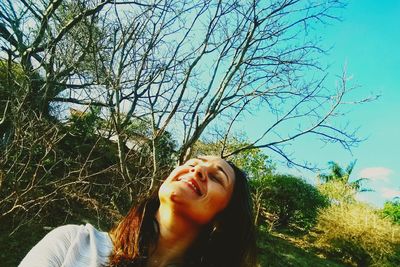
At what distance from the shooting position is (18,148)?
4.44 meters

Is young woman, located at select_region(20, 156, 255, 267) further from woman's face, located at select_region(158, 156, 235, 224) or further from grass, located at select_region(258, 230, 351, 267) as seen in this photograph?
grass, located at select_region(258, 230, 351, 267)

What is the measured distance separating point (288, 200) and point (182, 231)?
15349 millimetres

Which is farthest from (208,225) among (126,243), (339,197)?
(339,197)

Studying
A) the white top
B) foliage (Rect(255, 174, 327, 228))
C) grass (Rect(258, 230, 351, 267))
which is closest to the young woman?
the white top

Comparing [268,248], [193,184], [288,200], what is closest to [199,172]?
[193,184]

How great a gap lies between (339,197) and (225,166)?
18.2 m

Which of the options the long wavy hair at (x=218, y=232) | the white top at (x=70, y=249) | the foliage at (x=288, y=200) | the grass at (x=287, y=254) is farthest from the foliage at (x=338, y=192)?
the white top at (x=70, y=249)

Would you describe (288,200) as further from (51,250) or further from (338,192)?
(51,250)

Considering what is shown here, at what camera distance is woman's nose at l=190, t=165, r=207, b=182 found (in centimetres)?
191

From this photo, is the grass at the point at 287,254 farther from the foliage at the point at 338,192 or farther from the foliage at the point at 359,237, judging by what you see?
the foliage at the point at 338,192

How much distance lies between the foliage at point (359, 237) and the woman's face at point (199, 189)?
12.7 meters

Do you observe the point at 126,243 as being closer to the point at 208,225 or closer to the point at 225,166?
the point at 208,225

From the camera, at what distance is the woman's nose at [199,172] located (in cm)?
191

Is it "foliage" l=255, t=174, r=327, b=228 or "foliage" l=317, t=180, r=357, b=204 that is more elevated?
"foliage" l=317, t=180, r=357, b=204
